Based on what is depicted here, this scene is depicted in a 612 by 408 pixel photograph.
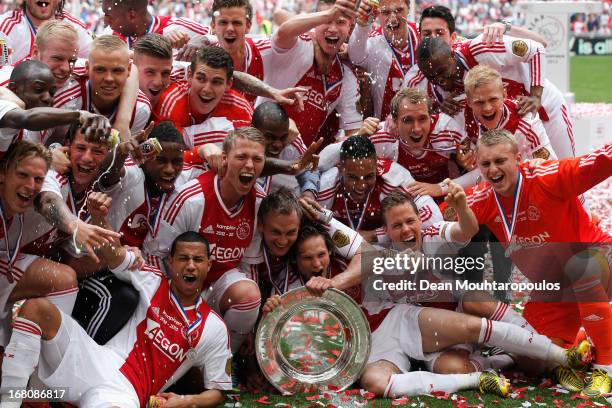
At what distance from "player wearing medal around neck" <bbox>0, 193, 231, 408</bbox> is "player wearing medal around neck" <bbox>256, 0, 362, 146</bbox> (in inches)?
78.9

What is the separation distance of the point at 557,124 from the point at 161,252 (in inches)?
127

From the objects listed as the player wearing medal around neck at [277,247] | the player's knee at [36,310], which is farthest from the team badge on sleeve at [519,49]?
Result: the player's knee at [36,310]

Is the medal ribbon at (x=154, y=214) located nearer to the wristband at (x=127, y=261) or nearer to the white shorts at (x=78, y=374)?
the wristband at (x=127, y=261)

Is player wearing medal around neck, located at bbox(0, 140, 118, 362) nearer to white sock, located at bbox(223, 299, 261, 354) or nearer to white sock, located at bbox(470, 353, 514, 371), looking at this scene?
white sock, located at bbox(223, 299, 261, 354)

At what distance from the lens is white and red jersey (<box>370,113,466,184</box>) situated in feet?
20.6

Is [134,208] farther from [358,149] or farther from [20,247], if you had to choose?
[358,149]

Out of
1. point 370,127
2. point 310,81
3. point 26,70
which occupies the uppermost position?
point 26,70

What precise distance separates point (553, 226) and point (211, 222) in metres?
1.91

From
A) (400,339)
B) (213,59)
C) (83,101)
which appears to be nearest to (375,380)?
(400,339)

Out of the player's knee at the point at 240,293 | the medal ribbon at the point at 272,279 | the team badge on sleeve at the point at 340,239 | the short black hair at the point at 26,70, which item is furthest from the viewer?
the team badge on sleeve at the point at 340,239

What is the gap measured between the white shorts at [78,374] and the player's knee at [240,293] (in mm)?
781

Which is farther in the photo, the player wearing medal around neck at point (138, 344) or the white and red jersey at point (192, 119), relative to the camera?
the white and red jersey at point (192, 119)

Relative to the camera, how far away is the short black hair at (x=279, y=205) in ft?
17.4

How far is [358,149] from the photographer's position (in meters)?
5.76
